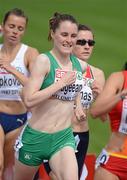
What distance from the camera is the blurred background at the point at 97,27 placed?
654cm

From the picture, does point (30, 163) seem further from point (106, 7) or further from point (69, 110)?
point (106, 7)

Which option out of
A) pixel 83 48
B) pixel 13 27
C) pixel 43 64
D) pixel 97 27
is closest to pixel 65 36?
pixel 43 64

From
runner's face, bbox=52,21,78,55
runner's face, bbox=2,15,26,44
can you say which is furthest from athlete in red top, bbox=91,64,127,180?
runner's face, bbox=2,15,26,44

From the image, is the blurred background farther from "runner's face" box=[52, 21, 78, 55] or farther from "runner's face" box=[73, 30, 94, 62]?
"runner's face" box=[52, 21, 78, 55]

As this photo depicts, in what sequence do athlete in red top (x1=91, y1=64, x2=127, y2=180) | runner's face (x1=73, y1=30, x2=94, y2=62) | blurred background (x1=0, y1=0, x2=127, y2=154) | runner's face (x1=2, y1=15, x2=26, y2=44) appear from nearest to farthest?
athlete in red top (x1=91, y1=64, x2=127, y2=180) → runner's face (x1=2, y1=15, x2=26, y2=44) → runner's face (x1=73, y1=30, x2=94, y2=62) → blurred background (x1=0, y1=0, x2=127, y2=154)

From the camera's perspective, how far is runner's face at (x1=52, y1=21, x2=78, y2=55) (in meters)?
4.27

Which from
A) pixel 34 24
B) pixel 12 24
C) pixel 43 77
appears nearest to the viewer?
pixel 43 77

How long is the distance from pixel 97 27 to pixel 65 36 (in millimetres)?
2391

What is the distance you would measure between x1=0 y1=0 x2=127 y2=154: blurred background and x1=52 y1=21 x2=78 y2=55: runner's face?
7.24ft

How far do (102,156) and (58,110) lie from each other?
43 centimetres

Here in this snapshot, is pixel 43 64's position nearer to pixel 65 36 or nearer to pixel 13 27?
pixel 65 36

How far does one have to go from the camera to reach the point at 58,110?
4.27 meters

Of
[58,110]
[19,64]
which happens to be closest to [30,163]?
[58,110]

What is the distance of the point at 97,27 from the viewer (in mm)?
6629
